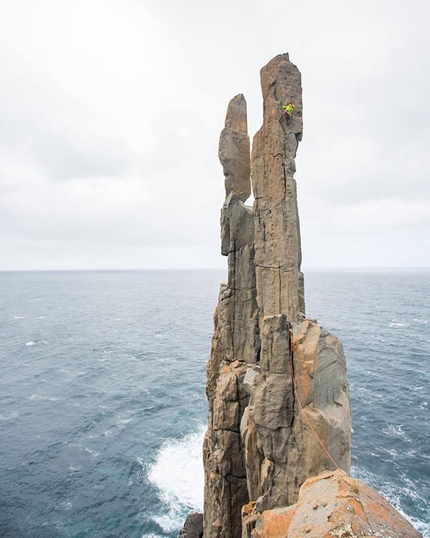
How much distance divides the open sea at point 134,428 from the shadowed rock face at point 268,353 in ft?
53.1

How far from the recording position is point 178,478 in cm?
3828

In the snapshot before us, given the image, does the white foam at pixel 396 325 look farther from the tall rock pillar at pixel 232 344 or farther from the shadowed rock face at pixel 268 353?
the shadowed rock face at pixel 268 353

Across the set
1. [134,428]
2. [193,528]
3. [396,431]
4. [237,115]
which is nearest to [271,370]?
[237,115]

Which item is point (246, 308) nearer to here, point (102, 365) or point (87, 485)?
point (87, 485)

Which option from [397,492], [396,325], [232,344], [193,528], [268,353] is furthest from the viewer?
[396,325]

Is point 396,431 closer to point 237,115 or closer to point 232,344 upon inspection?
point 232,344

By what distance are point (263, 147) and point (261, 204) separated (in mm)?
3293

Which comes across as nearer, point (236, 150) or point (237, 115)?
point (236, 150)

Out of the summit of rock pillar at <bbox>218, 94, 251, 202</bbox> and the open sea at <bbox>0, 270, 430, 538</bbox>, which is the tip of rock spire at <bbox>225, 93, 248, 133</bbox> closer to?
the summit of rock pillar at <bbox>218, 94, 251, 202</bbox>

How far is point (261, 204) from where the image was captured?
20.6 meters

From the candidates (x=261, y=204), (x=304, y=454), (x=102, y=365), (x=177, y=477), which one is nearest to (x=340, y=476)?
(x=304, y=454)

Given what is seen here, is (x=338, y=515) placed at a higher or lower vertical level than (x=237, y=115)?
lower

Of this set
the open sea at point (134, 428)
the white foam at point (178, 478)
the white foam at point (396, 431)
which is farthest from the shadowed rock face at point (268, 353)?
the white foam at point (396, 431)

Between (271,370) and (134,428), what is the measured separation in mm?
37717
